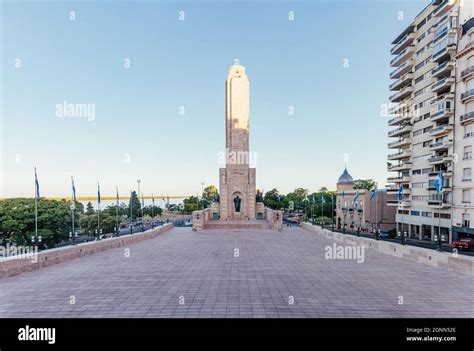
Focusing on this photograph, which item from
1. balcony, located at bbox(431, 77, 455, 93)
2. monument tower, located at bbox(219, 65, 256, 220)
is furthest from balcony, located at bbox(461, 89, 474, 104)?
monument tower, located at bbox(219, 65, 256, 220)

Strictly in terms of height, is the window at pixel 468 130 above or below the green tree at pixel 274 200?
above

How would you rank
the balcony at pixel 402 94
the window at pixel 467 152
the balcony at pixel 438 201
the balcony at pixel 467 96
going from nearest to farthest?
1. the balcony at pixel 467 96
2. the window at pixel 467 152
3. the balcony at pixel 438 201
4. the balcony at pixel 402 94

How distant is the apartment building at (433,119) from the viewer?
30.8 meters

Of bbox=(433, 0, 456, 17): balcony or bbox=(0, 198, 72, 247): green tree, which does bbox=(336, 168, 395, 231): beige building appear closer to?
bbox=(433, 0, 456, 17): balcony

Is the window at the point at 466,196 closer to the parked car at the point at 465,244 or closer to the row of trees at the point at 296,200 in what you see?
the parked car at the point at 465,244

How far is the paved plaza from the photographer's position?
8.23 metres

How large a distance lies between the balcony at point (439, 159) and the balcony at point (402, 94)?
41.1ft

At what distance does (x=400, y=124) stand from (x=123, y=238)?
147 ft

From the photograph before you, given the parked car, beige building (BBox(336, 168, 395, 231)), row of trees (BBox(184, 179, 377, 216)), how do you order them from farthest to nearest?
row of trees (BBox(184, 179, 377, 216))
beige building (BBox(336, 168, 395, 231))
the parked car

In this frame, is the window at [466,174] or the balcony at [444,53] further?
the balcony at [444,53]

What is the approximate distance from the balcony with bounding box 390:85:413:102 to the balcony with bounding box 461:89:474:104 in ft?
35.3

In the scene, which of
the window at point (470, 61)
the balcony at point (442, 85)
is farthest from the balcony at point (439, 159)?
the window at point (470, 61)

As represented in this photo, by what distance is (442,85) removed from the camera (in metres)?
33.2

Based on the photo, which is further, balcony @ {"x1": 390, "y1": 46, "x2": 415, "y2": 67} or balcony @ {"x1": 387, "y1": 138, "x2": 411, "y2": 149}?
balcony @ {"x1": 387, "y1": 138, "x2": 411, "y2": 149}
